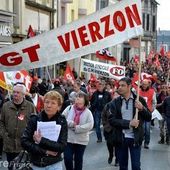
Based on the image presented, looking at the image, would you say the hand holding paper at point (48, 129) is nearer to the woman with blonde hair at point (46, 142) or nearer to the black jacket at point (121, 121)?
the woman with blonde hair at point (46, 142)

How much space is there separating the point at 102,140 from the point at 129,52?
54.5m

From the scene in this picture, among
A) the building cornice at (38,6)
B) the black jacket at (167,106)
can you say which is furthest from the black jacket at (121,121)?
the building cornice at (38,6)

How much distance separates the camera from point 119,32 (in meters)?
7.70

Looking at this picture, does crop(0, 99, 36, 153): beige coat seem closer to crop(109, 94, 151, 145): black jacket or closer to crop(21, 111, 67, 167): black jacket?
crop(109, 94, 151, 145): black jacket

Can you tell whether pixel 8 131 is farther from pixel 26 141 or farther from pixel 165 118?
pixel 165 118

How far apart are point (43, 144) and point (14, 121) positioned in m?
1.64

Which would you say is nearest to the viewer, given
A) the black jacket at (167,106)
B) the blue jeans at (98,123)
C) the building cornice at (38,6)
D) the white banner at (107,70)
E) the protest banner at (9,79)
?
the protest banner at (9,79)

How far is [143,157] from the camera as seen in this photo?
12.6 m

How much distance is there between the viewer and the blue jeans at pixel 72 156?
28.9ft

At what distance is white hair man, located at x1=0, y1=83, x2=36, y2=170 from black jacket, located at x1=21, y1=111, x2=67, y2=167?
1394 mm

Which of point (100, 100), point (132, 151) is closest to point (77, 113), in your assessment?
point (132, 151)

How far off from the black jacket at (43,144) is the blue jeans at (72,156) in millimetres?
2235

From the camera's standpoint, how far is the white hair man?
7.98 metres

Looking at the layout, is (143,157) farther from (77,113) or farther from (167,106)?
(77,113)
